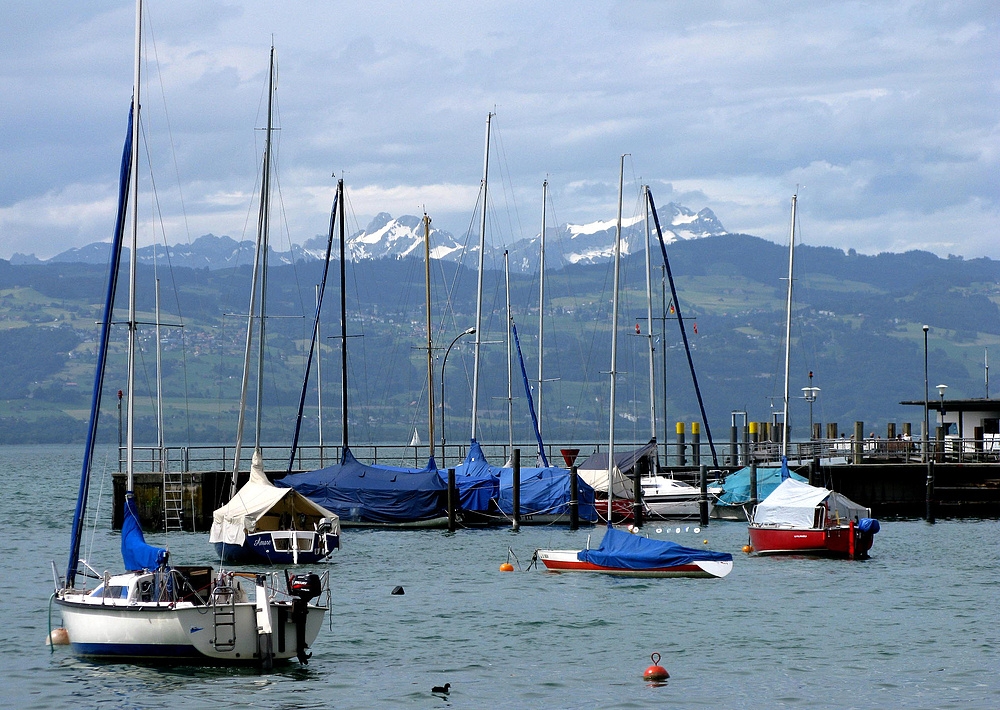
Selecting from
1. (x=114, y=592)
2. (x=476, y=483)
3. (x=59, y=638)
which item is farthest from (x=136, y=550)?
(x=476, y=483)

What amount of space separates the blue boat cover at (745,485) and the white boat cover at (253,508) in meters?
23.3

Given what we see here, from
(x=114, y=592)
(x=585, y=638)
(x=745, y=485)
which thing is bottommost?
(x=585, y=638)

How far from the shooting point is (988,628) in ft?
117

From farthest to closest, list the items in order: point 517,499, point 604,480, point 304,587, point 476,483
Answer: point 604,480
point 476,483
point 517,499
point 304,587

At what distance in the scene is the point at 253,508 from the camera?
161ft

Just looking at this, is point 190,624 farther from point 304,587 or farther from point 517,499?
point 517,499

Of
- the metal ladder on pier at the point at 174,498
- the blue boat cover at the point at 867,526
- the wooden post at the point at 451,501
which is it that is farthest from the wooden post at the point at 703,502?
the metal ladder on pier at the point at 174,498

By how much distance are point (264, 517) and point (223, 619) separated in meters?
21.7

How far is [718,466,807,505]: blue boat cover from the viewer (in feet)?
212

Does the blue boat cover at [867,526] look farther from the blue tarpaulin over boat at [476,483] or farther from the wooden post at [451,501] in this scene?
the wooden post at [451,501]

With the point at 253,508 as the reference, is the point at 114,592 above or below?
below

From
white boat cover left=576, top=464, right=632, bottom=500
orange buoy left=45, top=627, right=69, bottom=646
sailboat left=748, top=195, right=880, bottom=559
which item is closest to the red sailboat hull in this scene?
sailboat left=748, top=195, right=880, bottom=559

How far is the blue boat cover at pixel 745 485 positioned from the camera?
64519 mm

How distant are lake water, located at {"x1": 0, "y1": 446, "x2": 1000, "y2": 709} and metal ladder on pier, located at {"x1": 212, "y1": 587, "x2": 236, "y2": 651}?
773mm
